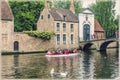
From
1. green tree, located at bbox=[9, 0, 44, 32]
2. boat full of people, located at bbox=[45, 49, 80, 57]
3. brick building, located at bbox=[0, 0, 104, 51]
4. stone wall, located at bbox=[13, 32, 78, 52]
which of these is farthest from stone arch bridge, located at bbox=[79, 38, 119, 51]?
boat full of people, located at bbox=[45, 49, 80, 57]

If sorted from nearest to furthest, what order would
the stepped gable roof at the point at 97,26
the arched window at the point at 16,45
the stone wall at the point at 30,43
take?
the arched window at the point at 16,45, the stone wall at the point at 30,43, the stepped gable roof at the point at 97,26

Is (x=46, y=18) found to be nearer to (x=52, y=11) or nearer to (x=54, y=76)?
(x=52, y=11)

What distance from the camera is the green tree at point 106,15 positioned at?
6431 cm

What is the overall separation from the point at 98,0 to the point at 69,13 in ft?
36.6

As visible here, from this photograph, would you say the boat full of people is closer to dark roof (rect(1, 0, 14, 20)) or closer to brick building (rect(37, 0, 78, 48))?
dark roof (rect(1, 0, 14, 20))

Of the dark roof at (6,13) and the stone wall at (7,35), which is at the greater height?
the dark roof at (6,13)

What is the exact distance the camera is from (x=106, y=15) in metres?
65.2

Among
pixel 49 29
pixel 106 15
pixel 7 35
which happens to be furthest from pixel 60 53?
pixel 106 15

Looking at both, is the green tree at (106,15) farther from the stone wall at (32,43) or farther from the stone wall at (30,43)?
the stone wall at (30,43)

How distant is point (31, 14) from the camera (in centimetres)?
5638

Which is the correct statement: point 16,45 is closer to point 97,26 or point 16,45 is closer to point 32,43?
point 32,43

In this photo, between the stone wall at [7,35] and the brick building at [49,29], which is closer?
the stone wall at [7,35]

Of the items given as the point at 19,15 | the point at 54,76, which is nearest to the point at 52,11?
the point at 19,15

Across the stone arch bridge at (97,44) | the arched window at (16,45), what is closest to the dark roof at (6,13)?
the arched window at (16,45)
